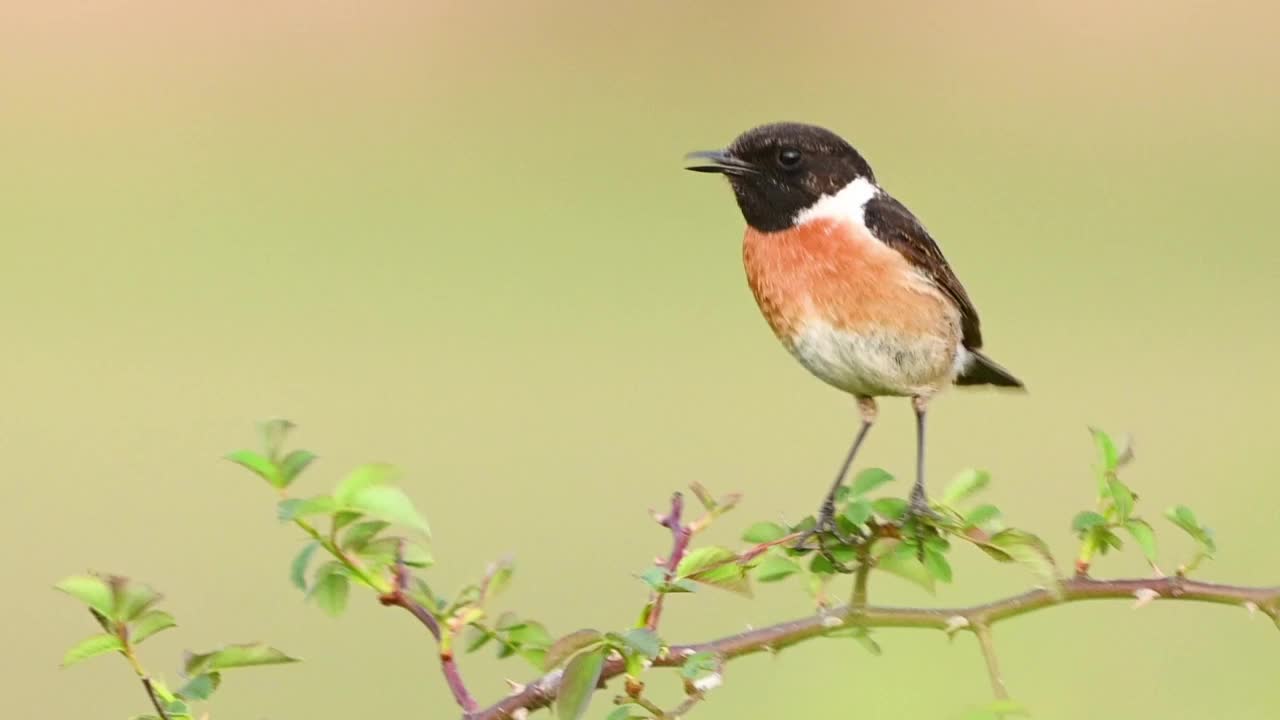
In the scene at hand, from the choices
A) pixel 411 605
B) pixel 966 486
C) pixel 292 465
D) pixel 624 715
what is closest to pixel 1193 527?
pixel 966 486

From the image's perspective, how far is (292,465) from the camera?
1.40m

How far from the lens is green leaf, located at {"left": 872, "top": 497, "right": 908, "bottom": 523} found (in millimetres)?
1606

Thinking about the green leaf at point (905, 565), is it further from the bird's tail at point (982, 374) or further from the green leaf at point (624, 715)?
the bird's tail at point (982, 374)

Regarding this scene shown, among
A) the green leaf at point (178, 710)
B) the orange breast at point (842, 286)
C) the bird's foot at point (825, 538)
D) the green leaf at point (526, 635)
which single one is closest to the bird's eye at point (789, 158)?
the orange breast at point (842, 286)

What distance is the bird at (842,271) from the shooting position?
2492 mm

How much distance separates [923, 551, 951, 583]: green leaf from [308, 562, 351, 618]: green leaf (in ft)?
1.83

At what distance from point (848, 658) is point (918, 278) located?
1256 mm

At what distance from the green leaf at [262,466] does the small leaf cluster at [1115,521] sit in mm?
736

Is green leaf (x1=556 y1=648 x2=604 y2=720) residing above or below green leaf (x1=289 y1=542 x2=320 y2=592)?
below

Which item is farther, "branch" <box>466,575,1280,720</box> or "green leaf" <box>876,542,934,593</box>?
"green leaf" <box>876,542,934,593</box>

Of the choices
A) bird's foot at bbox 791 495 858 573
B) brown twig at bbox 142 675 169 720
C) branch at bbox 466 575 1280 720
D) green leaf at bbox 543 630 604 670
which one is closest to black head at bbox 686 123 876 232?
bird's foot at bbox 791 495 858 573

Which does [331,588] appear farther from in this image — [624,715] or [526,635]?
[624,715]

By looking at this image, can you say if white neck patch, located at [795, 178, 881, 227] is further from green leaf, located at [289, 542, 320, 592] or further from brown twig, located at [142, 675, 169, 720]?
brown twig, located at [142, 675, 169, 720]

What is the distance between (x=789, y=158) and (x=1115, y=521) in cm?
116
